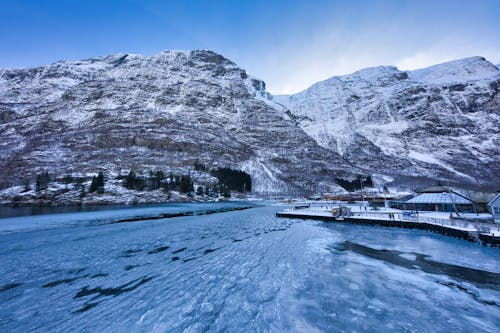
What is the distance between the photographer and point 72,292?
12648mm

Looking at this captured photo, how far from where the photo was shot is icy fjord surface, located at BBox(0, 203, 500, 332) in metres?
9.34

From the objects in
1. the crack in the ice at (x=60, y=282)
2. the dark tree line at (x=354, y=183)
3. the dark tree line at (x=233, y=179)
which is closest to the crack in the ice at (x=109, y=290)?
the crack in the ice at (x=60, y=282)

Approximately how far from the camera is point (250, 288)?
42.6 ft

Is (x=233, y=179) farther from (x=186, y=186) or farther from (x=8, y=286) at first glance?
(x=8, y=286)

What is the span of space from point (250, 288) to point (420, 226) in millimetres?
37308

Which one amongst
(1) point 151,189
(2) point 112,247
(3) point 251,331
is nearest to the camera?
(3) point 251,331

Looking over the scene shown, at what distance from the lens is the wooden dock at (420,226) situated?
80.5 feet

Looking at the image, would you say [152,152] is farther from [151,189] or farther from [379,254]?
[379,254]

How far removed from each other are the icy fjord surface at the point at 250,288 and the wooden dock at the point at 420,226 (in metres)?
2.04

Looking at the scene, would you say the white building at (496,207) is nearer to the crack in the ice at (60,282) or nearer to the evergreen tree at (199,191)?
the crack in the ice at (60,282)

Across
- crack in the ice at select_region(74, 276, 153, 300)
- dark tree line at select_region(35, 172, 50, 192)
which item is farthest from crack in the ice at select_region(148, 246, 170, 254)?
dark tree line at select_region(35, 172, 50, 192)

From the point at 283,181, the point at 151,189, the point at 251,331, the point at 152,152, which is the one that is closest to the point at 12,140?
the point at 152,152

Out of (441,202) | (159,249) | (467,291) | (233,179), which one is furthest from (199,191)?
(467,291)

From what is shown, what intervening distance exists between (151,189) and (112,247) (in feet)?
323
